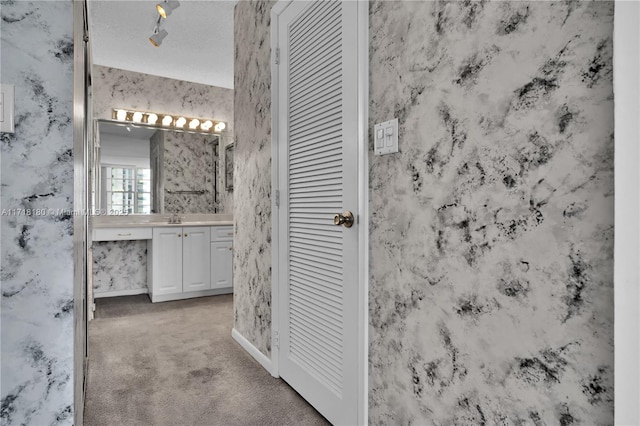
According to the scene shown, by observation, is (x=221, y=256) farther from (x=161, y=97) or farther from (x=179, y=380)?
(x=179, y=380)

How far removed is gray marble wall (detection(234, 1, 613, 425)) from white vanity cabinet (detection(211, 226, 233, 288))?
10.3 ft

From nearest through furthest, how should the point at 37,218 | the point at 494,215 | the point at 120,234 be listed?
the point at 37,218, the point at 494,215, the point at 120,234

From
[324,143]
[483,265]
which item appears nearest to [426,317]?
[483,265]

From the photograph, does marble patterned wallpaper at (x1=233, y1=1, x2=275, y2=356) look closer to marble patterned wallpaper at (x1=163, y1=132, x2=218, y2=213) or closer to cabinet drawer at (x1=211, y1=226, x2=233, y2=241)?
cabinet drawer at (x1=211, y1=226, x2=233, y2=241)

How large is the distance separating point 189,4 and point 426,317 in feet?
9.84

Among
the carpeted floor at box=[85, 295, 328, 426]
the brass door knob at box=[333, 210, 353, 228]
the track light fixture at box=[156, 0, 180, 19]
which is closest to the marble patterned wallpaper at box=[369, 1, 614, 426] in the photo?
the brass door knob at box=[333, 210, 353, 228]

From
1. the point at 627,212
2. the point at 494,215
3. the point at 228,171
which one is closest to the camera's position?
the point at 627,212

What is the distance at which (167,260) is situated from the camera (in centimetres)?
409

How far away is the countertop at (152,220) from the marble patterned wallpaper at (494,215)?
3172mm

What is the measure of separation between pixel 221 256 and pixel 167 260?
0.56m

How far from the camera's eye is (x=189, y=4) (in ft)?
10.1

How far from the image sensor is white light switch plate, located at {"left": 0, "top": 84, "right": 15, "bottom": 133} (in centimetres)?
84

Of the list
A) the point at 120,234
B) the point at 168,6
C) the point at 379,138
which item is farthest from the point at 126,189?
the point at 379,138

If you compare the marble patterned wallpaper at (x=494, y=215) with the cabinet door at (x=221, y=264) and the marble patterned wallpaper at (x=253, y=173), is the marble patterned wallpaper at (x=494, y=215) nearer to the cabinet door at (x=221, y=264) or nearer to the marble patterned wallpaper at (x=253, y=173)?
the marble patterned wallpaper at (x=253, y=173)
